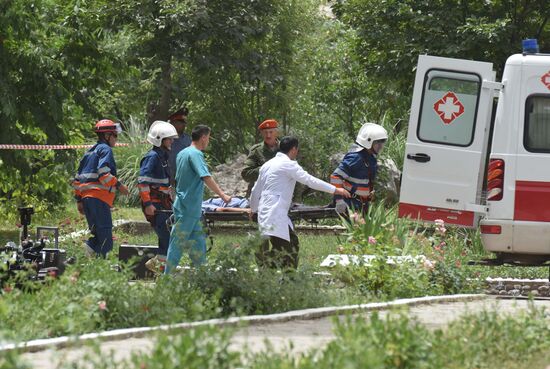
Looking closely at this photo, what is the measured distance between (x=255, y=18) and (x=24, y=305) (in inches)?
624

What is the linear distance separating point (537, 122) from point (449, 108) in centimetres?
105

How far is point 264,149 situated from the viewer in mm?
16641

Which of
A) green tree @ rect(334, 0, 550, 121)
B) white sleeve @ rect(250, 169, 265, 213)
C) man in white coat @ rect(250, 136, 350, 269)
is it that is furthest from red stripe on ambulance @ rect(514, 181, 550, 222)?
green tree @ rect(334, 0, 550, 121)

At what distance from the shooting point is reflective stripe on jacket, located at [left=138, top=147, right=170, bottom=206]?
48.4ft

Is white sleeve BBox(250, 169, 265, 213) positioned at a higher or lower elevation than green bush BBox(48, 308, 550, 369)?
higher

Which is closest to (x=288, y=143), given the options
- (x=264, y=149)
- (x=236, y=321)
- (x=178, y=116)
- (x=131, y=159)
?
(x=264, y=149)

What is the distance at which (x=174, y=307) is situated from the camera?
10.1 m

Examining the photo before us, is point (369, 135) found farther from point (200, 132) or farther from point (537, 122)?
point (200, 132)

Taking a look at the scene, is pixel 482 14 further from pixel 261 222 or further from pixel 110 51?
pixel 261 222

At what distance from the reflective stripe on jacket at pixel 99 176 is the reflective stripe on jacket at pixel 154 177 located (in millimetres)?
383

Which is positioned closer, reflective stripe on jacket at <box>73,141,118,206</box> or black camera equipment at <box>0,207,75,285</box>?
black camera equipment at <box>0,207,75,285</box>

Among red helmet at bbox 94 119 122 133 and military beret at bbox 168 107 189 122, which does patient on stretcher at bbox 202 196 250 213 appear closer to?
military beret at bbox 168 107 189 122

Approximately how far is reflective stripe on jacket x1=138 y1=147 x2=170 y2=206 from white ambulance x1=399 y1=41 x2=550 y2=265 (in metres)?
2.51

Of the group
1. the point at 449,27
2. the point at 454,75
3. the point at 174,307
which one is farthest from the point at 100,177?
the point at 449,27
